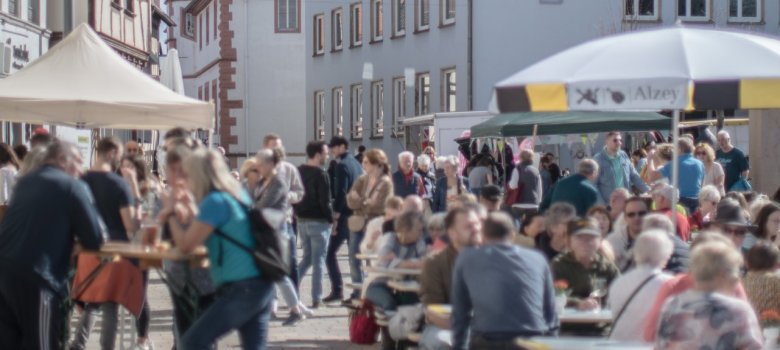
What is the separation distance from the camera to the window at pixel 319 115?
52.2 metres

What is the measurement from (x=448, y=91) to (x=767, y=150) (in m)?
22.0

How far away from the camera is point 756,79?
9680mm

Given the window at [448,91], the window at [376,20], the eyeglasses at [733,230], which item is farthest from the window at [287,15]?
the eyeglasses at [733,230]

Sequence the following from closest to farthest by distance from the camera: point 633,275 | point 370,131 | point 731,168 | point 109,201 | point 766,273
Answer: point 633,275
point 766,273
point 109,201
point 731,168
point 370,131

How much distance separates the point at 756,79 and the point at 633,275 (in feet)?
6.48

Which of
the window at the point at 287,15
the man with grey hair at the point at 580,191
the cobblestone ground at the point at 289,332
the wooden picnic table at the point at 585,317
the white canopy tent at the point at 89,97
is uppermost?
the window at the point at 287,15

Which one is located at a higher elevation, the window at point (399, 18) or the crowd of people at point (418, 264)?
the window at point (399, 18)

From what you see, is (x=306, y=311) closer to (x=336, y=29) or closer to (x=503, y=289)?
(x=503, y=289)

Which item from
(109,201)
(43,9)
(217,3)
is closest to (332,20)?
(217,3)

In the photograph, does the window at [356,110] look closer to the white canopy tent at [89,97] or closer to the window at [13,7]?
the window at [13,7]

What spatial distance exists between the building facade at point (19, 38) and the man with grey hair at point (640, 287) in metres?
21.7

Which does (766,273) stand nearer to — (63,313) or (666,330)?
(666,330)

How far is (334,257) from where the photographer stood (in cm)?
1602

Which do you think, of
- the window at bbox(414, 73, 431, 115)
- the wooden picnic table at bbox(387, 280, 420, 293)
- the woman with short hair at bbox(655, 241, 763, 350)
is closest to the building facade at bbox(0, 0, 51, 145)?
the window at bbox(414, 73, 431, 115)
